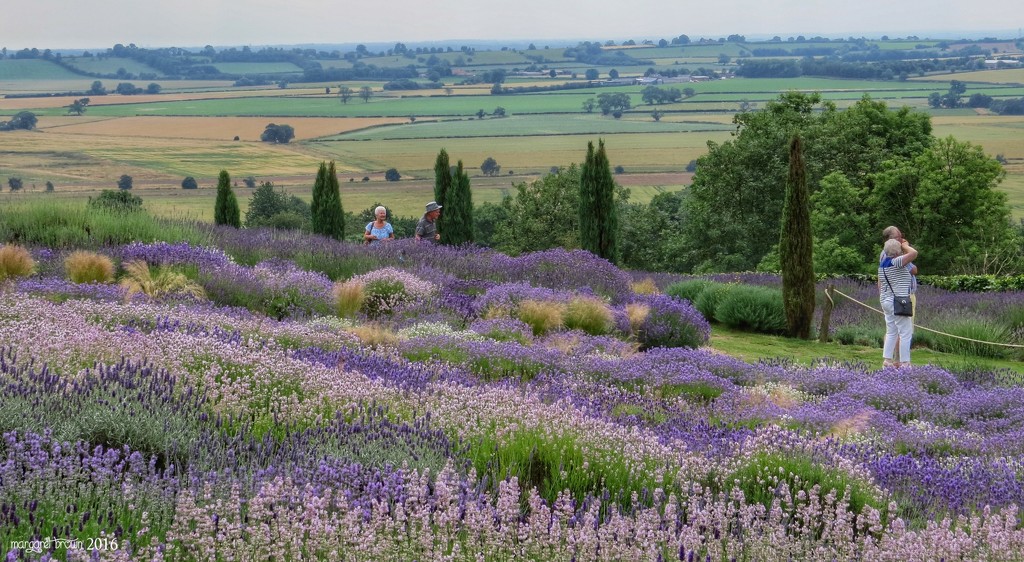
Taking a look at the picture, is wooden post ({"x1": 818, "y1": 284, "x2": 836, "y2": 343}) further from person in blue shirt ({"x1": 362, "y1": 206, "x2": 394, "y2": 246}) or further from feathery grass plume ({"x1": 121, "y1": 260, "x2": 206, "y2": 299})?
feathery grass plume ({"x1": 121, "y1": 260, "x2": 206, "y2": 299})

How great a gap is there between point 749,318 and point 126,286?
9.17 metres

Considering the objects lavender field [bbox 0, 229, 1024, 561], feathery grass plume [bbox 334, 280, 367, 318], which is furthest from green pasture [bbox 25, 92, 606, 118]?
lavender field [bbox 0, 229, 1024, 561]

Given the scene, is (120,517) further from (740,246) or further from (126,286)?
(740,246)

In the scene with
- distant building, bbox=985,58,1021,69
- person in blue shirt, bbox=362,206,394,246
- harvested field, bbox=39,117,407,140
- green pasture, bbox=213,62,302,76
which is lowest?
harvested field, bbox=39,117,407,140

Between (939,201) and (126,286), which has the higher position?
(126,286)

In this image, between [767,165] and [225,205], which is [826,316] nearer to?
[225,205]

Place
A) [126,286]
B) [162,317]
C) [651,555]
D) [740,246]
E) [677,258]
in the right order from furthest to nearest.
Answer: [677,258] < [740,246] < [126,286] < [162,317] < [651,555]

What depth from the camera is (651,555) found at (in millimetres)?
3432

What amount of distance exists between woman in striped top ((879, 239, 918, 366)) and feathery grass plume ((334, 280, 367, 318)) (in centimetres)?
613

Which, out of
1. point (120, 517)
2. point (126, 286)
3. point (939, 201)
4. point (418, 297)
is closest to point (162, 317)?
point (126, 286)

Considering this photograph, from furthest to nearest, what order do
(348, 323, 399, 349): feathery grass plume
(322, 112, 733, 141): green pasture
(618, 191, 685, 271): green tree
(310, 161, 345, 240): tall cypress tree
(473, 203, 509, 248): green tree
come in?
(322, 112, 733, 141): green pasture
(473, 203, 509, 248): green tree
(618, 191, 685, 271): green tree
(310, 161, 345, 240): tall cypress tree
(348, 323, 399, 349): feathery grass plume

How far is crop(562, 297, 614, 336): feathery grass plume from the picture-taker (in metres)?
11.7

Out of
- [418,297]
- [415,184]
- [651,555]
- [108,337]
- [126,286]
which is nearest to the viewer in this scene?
[651,555]

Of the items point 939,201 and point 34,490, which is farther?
point 939,201
